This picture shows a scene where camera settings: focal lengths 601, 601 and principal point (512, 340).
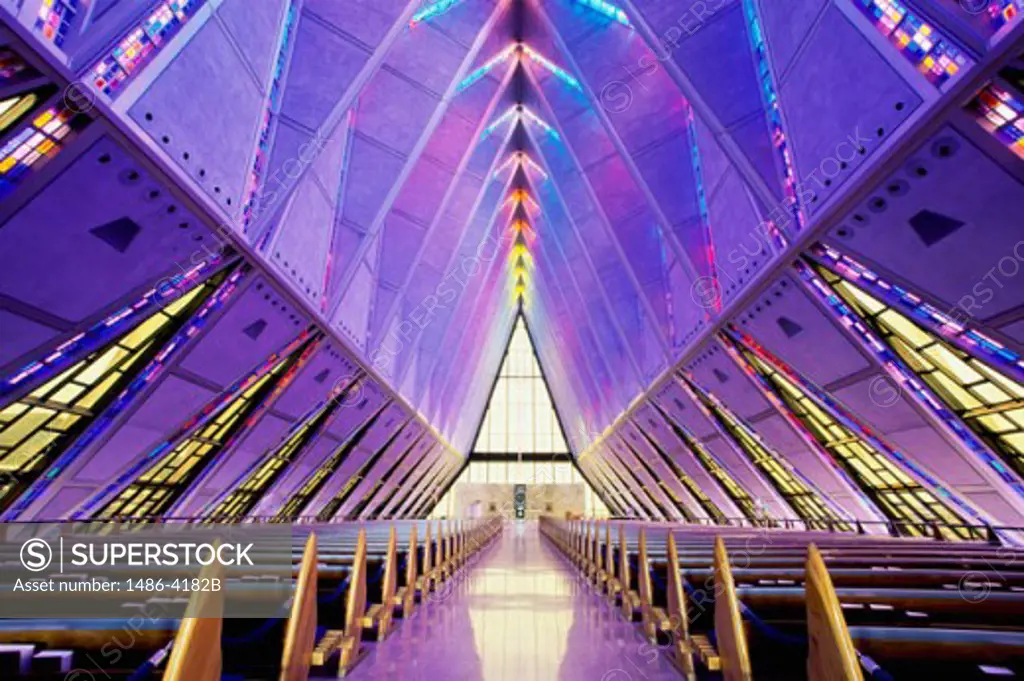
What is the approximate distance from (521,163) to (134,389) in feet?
53.1

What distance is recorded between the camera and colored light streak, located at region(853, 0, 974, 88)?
459 centimetres

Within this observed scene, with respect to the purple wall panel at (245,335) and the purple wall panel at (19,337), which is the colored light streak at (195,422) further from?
the purple wall panel at (19,337)

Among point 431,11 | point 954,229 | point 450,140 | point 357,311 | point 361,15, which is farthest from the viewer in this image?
point 450,140

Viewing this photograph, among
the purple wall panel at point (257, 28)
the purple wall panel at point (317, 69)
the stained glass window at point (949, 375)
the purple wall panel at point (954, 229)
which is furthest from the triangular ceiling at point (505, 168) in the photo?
the purple wall panel at point (954, 229)

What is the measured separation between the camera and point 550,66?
15062 mm

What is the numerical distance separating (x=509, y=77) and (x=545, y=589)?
12.3m

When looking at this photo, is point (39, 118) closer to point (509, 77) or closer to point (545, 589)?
point (545, 589)

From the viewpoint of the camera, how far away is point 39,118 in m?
4.41

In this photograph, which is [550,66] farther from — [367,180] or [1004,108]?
[1004,108]

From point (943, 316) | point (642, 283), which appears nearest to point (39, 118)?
point (943, 316)

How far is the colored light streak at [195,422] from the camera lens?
348 inches

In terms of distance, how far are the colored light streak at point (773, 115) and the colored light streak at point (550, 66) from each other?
6.81 m

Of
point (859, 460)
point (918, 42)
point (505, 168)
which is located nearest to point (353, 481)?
point (505, 168)

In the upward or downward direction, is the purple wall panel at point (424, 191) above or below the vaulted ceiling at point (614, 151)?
above
